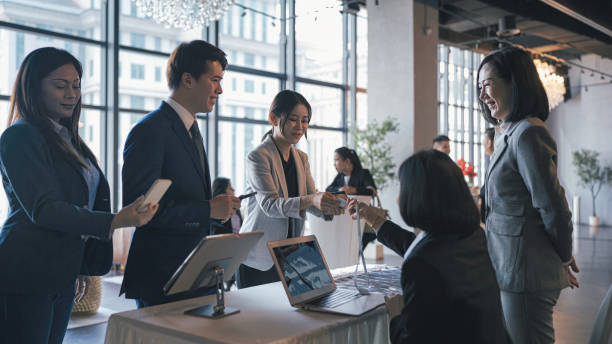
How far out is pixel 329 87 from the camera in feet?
36.2

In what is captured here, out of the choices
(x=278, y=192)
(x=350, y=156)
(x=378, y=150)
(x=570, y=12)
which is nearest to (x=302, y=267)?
(x=278, y=192)

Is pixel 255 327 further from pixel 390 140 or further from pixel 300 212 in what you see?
pixel 390 140

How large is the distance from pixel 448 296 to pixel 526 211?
1.93ft

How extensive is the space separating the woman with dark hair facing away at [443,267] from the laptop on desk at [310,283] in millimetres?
269

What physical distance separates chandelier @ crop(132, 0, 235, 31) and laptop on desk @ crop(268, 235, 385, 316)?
423 centimetres

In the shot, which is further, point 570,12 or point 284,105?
point 570,12

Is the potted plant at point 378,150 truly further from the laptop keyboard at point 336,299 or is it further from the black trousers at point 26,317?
the black trousers at point 26,317

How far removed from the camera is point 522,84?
1.87 metres

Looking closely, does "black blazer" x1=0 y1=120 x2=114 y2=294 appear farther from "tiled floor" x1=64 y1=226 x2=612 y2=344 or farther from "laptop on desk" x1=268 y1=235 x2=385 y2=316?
"tiled floor" x1=64 y1=226 x2=612 y2=344

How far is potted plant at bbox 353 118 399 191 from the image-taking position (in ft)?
29.2

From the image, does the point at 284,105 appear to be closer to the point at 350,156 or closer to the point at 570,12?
the point at 350,156

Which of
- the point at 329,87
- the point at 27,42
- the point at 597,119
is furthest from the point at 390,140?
the point at 597,119

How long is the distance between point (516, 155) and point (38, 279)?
1659 mm

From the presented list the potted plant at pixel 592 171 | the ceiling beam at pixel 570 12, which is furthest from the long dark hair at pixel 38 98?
the potted plant at pixel 592 171
